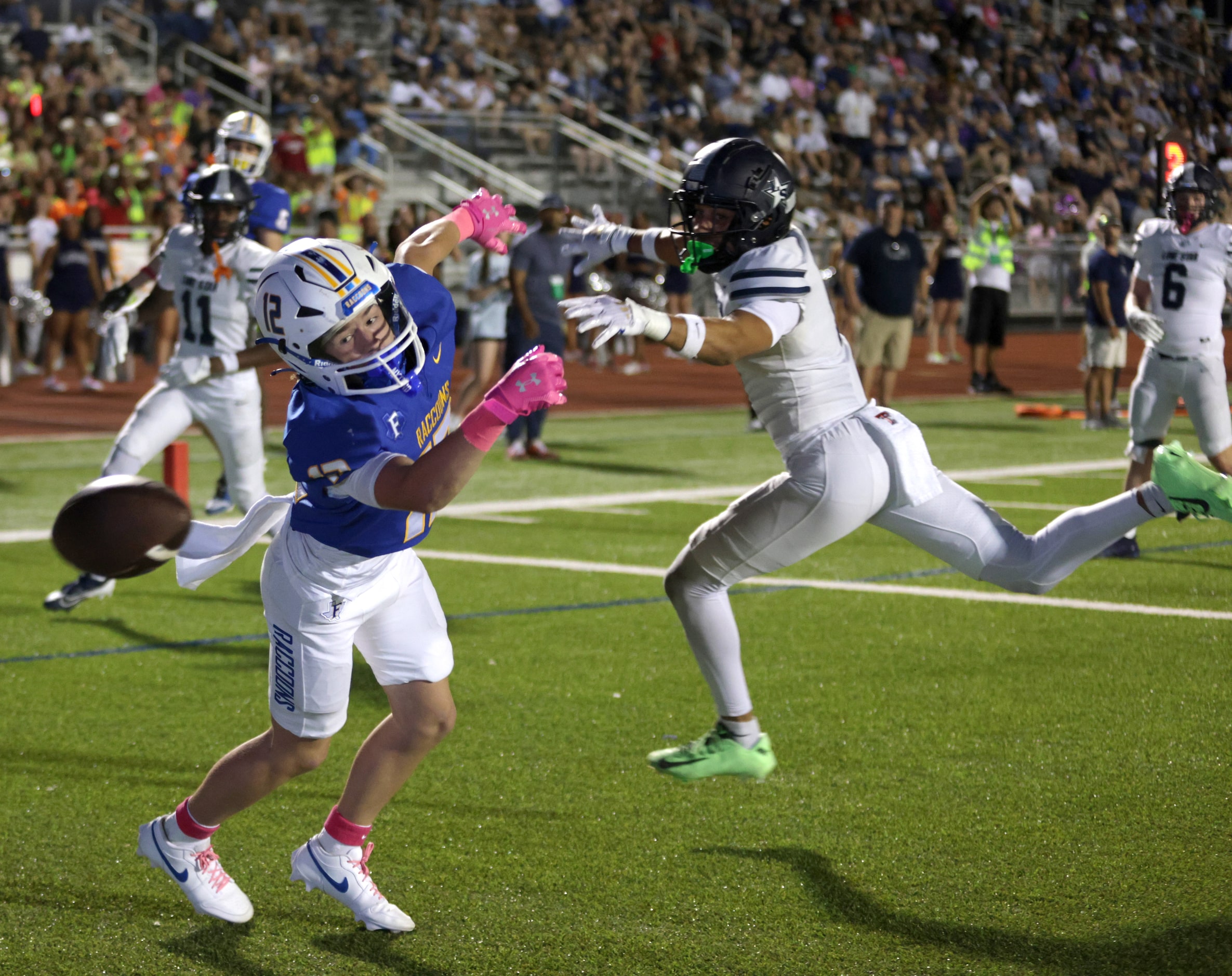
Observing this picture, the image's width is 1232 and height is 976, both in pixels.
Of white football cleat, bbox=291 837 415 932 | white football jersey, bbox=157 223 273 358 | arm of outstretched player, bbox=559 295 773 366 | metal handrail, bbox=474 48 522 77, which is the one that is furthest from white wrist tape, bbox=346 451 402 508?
metal handrail, bbox=474 48 522 77

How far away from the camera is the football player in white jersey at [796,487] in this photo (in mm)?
4855

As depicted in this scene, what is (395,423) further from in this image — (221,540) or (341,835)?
(341,835)

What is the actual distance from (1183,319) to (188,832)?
6.27 m

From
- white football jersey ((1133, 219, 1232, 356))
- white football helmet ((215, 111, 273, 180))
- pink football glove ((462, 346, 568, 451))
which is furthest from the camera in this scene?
white football helmet ((215, 111, 273, 180))

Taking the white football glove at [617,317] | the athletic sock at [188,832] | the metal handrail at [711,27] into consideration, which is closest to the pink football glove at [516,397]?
the white football glove at [617,317]

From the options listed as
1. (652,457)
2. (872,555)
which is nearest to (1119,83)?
(652,457)

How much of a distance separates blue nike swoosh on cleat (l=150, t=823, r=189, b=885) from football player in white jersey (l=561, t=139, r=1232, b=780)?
153cm

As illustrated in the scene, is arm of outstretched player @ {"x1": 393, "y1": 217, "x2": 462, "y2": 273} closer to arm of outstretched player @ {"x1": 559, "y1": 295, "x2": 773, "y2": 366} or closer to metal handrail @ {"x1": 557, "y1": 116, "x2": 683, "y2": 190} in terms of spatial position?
arm of outstretched player @ {"x1": 559, "y1": 295, "x2": 773, "y2": 366}

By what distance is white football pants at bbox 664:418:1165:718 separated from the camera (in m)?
4.88

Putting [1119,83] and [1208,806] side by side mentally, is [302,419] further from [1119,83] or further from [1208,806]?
[1119,83]

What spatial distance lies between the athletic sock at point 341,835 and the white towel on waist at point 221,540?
0.70 metres

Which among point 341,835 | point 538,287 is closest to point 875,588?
point 341,835

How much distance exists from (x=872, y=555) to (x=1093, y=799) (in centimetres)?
445

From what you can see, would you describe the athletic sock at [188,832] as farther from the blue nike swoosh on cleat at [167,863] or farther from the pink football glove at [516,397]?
the pink football glove at [516,397]
